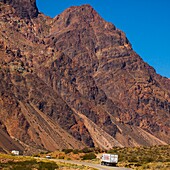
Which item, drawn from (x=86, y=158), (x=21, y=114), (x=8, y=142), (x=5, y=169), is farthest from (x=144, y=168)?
(x=21, y=114)

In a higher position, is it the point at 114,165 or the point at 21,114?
the point at 21,114

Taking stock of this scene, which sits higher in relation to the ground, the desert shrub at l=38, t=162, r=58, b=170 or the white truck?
the white truck

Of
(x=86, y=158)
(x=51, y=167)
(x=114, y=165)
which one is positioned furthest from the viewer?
(x=86, y=158)

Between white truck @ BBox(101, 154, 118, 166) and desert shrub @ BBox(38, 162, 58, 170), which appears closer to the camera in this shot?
desert shrub @ BBox(38, 162, 58, 170)

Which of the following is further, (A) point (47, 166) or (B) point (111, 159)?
(B) point (111, 159)

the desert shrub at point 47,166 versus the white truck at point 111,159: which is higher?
the white truck at point 111,159

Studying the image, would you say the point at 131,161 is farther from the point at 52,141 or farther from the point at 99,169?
the point at 52,141

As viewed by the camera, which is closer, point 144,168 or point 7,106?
point 144,168

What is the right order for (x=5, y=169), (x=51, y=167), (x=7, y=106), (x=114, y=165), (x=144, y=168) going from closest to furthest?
(x=5, y=169) < (x=51, y=167) < (x=144, y=168) < (x=114, y=165) < (x=7, y=106)

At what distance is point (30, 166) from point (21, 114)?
151m

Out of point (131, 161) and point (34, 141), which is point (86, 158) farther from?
point (34, 141)

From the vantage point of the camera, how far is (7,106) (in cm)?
19712

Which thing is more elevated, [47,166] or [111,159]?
[111,159]

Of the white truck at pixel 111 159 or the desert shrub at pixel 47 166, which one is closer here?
the desert shrub at pixel 47 166
